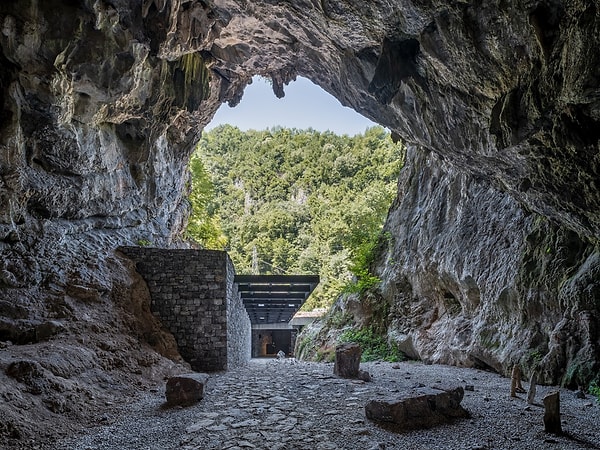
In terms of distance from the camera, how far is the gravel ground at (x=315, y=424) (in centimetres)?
353

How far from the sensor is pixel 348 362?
743cm

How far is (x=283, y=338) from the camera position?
96.2ft

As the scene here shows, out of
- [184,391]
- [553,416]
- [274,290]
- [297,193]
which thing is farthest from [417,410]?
[297,193]

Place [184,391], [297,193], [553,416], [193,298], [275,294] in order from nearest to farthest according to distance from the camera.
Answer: [553,416] → [184,391] → [193,298] → [275,294] → [297,193]

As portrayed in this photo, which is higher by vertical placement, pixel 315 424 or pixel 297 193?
pixel 297 193

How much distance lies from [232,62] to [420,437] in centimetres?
1051

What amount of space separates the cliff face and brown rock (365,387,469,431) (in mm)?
3015

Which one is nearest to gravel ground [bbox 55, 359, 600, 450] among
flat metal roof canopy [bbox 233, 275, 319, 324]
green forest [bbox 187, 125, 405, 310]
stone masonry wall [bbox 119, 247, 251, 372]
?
stone masonry wall [bbox 119, 247, 251, 372]

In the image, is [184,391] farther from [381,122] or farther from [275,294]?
[275,294]

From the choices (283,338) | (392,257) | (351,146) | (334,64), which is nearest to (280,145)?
(351,146)

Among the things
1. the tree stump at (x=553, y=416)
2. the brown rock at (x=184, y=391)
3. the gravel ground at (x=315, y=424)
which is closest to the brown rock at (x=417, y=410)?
the gravel ground at (x=315, y=424)

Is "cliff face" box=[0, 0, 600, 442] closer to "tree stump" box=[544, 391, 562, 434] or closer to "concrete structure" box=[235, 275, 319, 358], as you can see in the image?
"tree stump" box=[544, 391, 562, 434]

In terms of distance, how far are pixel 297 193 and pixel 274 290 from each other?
25563 mm

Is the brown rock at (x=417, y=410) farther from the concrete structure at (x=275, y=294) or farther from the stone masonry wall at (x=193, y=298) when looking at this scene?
the concrete structure at (x=275, y=294)
